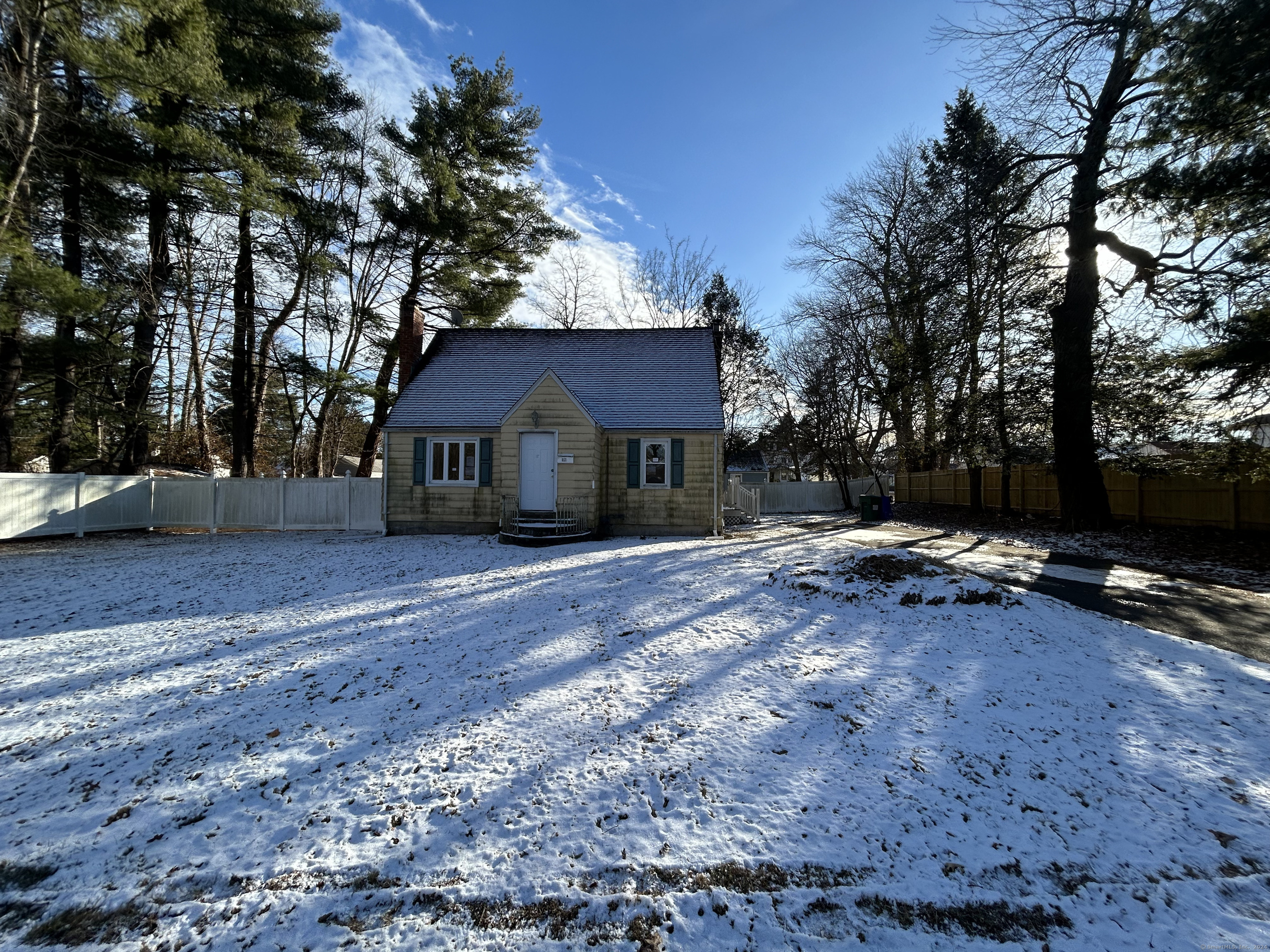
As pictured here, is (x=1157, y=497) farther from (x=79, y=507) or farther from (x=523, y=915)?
(x=79, y=507)

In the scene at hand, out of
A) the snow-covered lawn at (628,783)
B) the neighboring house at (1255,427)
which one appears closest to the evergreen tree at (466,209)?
the snow-covered lawn at (628,783)

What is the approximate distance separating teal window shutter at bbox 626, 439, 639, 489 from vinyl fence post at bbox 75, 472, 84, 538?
49.1 ft

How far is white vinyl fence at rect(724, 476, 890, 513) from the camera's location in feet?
101

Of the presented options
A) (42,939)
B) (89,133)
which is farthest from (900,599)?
(89,133)

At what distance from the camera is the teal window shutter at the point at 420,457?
1498 centimetres

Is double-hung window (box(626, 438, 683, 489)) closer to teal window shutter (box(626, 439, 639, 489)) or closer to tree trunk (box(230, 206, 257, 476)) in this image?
teal window shutter (box(626, 439, 639, 489))

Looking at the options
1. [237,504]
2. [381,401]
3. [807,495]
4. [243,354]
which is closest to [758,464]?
[807,495]

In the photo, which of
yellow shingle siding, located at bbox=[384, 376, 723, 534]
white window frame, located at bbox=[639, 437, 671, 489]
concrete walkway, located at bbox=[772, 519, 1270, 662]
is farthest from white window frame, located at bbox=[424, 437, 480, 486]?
concrete walkway, located at bbox=[772, 519, 1270, 662]

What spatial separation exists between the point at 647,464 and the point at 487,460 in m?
4.73

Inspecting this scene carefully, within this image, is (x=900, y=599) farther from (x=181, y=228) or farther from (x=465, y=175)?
(x=181, y=228)

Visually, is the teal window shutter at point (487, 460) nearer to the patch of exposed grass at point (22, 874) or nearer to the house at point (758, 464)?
the patch of exposed grass at point (22, 874)

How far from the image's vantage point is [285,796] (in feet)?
10.0

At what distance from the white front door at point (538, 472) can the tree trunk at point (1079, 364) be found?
45.4 ft

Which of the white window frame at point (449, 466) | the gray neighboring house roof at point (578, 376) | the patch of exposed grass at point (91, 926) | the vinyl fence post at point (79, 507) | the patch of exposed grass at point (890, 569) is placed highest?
the gray neighboring house roof at point (578, 376)
